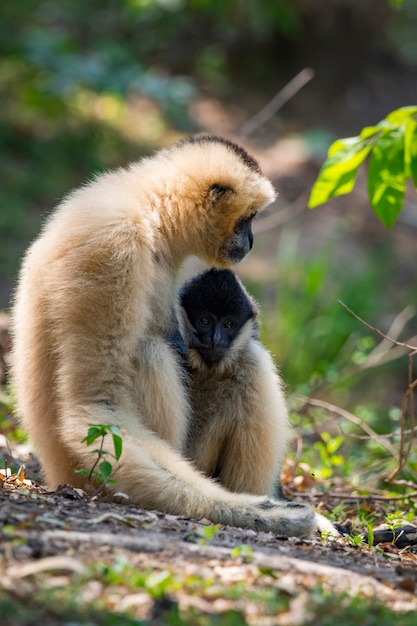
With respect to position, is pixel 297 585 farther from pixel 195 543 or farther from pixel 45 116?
pixel 45 116

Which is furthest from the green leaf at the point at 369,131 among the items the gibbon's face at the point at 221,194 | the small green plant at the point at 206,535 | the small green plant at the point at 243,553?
the small green plant at the point at 243,553

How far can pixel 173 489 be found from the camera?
448 centimetres

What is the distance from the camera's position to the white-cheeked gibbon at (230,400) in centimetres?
529

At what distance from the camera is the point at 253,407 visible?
5.28 m

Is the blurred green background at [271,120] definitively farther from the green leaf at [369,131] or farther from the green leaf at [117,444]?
the green leaf at [117,444]

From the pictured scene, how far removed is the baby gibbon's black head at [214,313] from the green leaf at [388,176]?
1.05 metres

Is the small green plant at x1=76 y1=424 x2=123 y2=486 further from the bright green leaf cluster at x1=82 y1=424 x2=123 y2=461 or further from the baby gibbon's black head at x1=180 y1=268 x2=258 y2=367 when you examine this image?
the baby gibbon's black head at x1=180 y1=268 x2=258 y2=367

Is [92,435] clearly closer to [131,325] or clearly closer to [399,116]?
[131,325]

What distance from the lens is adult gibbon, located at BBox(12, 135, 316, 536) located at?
4.47 metres

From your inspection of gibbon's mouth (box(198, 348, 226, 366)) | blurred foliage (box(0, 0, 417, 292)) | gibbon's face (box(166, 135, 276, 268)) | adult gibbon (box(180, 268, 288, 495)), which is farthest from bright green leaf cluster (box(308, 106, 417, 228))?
blurred foliage (box(0, 0, 417, 292))

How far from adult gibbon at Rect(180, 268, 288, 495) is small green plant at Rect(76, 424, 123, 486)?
37.7 inches

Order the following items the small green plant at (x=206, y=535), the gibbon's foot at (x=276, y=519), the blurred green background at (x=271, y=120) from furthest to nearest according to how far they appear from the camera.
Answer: the blurred green background at (x=271, y=120)
the gibbon's foot at (x=276, y=519)
the small green plant at (x=206, y=535)

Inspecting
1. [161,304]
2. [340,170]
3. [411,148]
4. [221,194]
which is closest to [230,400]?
[161,304]

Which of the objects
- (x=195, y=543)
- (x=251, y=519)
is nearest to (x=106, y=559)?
(x=195, y=543)
